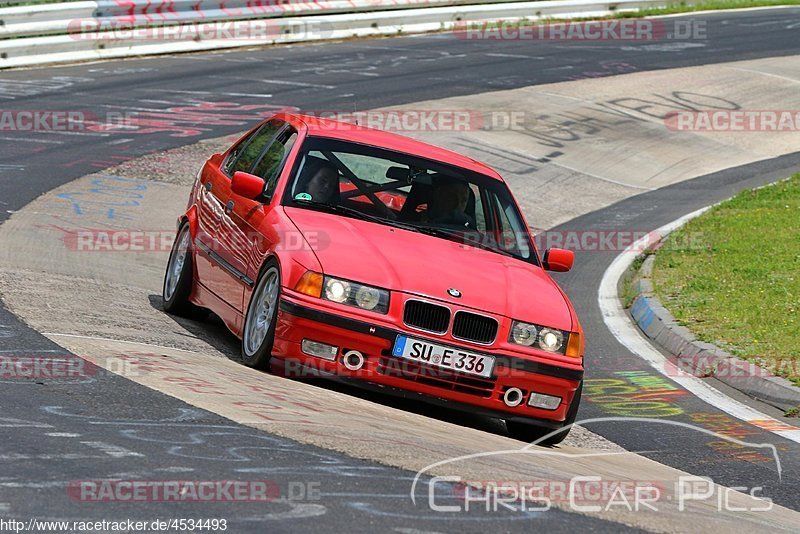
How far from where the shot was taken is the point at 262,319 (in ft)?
25.7

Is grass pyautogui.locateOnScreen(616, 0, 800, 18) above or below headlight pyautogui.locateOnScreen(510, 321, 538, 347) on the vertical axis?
above

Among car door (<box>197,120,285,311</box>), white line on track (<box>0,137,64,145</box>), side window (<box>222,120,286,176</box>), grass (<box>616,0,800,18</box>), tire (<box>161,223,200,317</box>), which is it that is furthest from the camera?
grass (<box>616,0,800,18</box>)

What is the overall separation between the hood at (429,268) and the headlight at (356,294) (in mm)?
43

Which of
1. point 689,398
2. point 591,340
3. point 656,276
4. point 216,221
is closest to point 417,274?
point 216,221

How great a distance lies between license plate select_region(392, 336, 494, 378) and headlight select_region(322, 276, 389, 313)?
23 centimetres

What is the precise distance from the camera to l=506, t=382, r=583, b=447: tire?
303 inches

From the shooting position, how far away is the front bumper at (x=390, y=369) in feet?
24.1

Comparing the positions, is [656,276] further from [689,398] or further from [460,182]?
[460,182]

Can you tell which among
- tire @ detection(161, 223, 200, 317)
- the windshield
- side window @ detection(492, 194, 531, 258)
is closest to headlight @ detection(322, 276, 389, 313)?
the windshield

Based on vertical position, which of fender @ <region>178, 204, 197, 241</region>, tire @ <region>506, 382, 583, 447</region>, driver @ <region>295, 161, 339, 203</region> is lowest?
tire @ <region>506, 382, 583, 447</region>

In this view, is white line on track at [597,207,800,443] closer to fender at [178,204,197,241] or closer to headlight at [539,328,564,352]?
headlight at [539,328,564,352]

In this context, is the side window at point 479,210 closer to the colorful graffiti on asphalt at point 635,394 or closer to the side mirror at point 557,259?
the side mirror at point 557,259

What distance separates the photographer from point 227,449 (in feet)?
18.2

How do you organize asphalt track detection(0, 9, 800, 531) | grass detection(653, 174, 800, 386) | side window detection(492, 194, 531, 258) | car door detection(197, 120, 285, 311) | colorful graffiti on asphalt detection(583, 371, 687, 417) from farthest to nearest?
grass detection(653, 174, 800, 386)
colorful graffiti on asphalt detection(583, 371, 687, 417)
side window detection(492, 194, 531, 258)
car door detection(197, 120, 285, 311)
asphalt track detection(0, 9, 800, 531)
